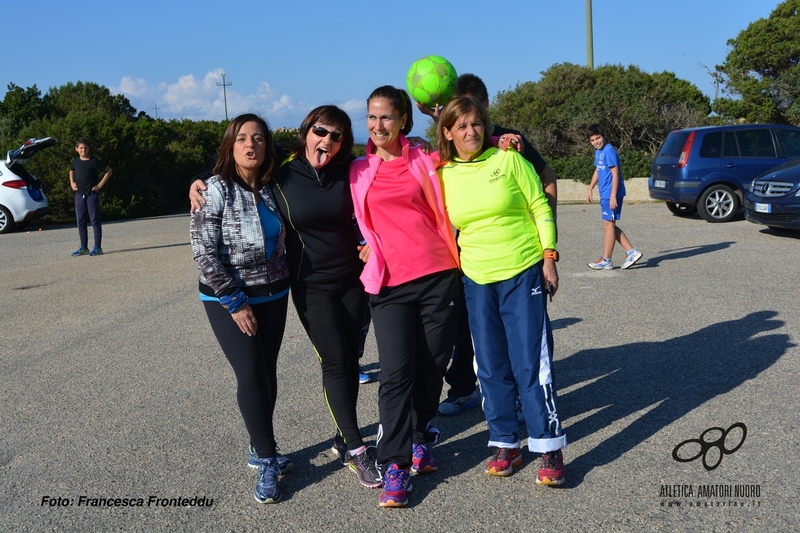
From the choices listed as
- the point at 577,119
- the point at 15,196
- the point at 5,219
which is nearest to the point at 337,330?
the point at 15,196

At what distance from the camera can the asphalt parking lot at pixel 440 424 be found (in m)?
3.57

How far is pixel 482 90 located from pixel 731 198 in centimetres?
1180

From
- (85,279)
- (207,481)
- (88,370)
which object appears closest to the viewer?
(207,481)

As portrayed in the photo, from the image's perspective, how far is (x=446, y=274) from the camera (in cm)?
391

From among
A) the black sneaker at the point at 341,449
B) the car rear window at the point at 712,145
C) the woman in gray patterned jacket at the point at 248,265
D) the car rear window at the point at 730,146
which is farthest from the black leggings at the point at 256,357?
the car rear window at the point at 730,146

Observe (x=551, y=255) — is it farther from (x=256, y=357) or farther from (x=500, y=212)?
(x=256, y=357)

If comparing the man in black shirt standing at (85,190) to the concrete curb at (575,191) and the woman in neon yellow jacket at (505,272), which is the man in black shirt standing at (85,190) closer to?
the woman in neon yellow jacket at (505,272)

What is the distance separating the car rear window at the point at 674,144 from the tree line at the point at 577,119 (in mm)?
7083

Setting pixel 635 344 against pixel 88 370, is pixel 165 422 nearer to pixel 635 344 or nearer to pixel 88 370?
pixel 88 370

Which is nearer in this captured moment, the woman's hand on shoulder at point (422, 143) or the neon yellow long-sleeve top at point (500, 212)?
the neon yellow long-sleeve top at point (500, 212)

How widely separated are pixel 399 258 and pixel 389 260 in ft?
0.18

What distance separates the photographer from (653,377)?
5430 mm

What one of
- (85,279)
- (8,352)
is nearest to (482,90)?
(8,352)

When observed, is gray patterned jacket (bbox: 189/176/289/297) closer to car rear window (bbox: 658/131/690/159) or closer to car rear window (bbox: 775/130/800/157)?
car rear window (bbox: 658/131/690/159)
